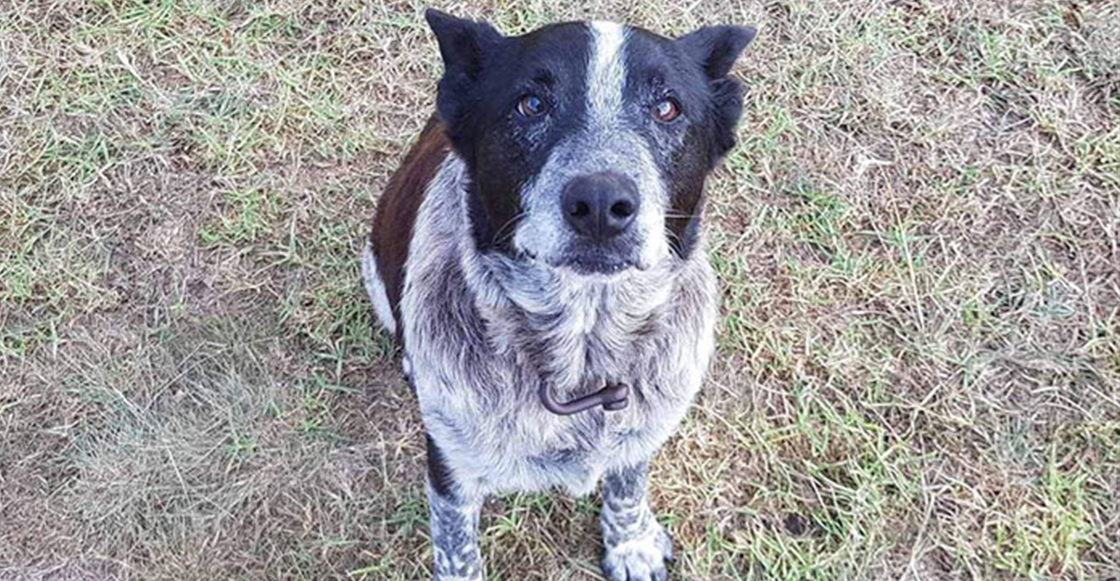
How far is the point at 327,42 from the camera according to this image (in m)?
4.83

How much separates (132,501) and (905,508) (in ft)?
8.53

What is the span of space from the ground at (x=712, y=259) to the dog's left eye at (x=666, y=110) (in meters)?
1.54

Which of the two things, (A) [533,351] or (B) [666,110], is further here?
(A) [533,351]

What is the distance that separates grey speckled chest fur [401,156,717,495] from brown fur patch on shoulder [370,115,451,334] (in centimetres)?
13

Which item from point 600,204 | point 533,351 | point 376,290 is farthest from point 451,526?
point 600,204

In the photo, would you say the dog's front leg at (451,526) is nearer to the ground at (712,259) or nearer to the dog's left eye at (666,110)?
the ground at (712,259)

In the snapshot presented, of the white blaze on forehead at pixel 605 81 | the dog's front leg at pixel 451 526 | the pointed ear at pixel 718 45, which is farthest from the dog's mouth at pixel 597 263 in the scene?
the dog's front leg at pixel 451 526

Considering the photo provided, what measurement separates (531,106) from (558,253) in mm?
355

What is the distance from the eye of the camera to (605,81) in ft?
8.65

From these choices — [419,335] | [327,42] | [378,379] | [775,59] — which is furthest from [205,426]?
[775,59]

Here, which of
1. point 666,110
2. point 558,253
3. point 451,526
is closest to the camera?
point 558,253

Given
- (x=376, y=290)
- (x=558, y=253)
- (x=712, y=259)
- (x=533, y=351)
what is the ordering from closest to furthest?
(x=558, y=253)
(x=533, y=351)
(x=376, y=290)
(x=712, y=259)

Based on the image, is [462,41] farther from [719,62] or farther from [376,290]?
[376,290]

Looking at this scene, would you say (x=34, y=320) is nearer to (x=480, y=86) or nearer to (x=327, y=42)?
(x=327, y=42)
